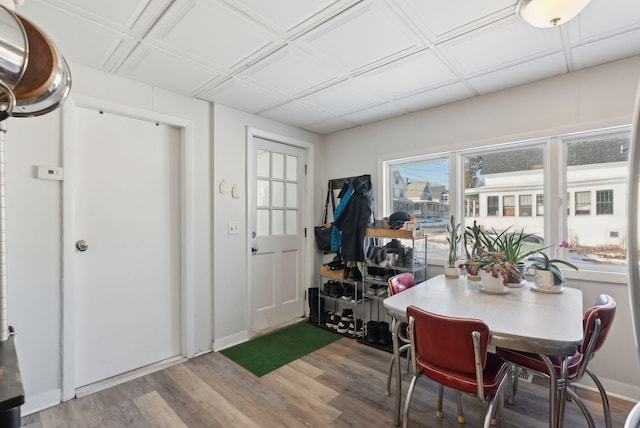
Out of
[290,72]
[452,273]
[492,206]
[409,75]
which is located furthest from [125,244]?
[492,206]

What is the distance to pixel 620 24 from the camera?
1663 millimetres

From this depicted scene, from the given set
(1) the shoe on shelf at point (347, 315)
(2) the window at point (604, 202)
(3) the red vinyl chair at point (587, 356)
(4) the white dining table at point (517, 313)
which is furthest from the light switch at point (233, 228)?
(2) the window at point (604, 202)

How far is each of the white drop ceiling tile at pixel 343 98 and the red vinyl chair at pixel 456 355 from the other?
181cm

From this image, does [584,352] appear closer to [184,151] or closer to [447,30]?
[447,30]

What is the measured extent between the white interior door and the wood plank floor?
0.96 ft

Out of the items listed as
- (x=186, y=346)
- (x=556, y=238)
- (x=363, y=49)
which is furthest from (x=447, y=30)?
(x=186, y=346)

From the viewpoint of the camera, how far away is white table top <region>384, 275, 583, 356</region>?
130 cm

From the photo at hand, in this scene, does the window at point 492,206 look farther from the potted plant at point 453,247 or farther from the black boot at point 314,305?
the black boot at point 314,305

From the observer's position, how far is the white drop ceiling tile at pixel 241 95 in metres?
2.45

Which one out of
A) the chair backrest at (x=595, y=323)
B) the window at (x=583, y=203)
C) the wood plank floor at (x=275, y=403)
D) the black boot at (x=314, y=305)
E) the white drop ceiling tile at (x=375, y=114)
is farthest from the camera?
the black boot at (x=314, y=305)

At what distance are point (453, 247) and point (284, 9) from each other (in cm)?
220

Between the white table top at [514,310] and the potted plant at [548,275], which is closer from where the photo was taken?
the white table top at [514,310]

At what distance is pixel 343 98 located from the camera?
2.69 meters

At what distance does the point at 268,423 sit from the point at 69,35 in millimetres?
2570
